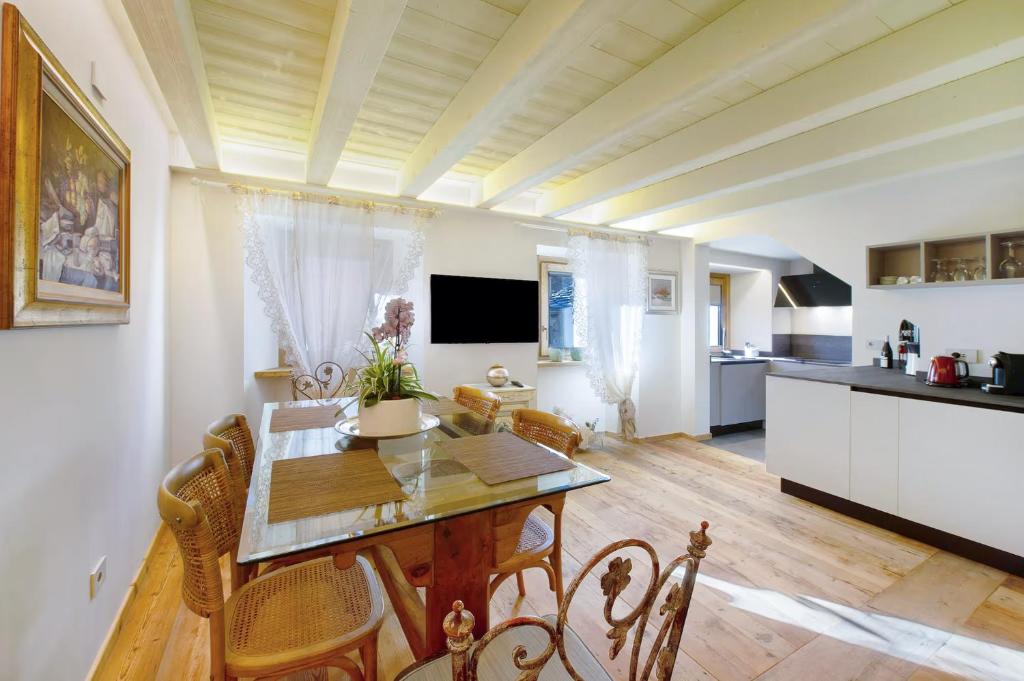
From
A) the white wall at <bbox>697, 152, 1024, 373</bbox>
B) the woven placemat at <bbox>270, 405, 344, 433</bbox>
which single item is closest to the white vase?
the woven placemat at <bbox>270, 405, 344, 433</bbox>

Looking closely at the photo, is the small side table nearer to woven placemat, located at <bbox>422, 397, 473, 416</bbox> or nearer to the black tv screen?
the black tv screen

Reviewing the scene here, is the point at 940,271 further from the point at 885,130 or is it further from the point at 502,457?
the point at 502,457

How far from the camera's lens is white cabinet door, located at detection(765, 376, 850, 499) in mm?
2879

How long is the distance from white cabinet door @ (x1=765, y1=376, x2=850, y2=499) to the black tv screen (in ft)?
6.92

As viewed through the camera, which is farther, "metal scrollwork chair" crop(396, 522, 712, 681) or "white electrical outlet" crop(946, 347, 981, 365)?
"white electrical outlet" crop(946, 347, 981, 365)

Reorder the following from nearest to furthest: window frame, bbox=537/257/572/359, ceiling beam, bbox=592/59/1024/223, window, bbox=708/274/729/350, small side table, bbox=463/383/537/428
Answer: ceiling beam, bbox=592/59/1024/223 < small side table, bbox=463/383/537/428 < window frame, bbox=537/257/572/359 < window, bbox=708/274/729/350

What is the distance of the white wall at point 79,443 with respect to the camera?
1.09 meters

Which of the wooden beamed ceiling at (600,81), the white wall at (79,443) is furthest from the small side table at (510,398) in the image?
the white wall at (79,443)

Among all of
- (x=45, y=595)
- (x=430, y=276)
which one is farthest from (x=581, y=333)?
(x=45, y=595)

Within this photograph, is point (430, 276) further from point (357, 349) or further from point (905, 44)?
point (905, 44)

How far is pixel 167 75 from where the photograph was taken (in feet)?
6.09

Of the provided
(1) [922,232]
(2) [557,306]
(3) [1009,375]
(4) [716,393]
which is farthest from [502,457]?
(4) [716,393]

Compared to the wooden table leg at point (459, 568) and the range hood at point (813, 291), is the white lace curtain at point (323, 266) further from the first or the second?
the range hood at point (813, 291)

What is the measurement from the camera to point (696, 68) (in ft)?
6.04
